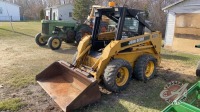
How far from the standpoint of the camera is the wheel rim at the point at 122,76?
4676 millimetres

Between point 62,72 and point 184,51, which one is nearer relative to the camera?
point 62,72

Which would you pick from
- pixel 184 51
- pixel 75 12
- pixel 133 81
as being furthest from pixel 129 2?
pixel 133 81

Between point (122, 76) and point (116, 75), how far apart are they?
410 millimetres

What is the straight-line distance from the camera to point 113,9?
4.80 m

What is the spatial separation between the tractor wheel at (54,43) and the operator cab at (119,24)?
486 cm

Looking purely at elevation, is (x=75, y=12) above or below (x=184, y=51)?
above

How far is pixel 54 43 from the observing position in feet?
33.3

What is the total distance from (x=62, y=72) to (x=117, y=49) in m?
1.53

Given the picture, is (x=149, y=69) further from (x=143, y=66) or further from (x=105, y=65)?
(x=105, y=65)

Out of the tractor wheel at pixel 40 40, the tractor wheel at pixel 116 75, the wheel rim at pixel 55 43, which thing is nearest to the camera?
the tractor wheel at pixel 116 75

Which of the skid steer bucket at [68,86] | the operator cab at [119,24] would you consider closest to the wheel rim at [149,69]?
the operator cab at [119,24]

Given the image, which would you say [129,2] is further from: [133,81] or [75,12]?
[133,81]

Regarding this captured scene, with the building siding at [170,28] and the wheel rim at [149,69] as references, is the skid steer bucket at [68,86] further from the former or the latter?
the building siding at [170,28]

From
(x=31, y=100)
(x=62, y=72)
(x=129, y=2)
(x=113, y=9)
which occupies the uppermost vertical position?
(x=129, y=2)
